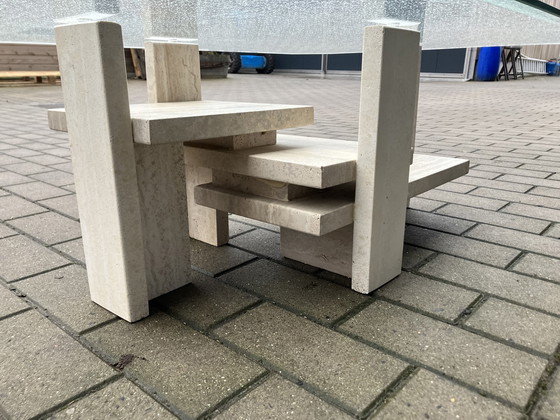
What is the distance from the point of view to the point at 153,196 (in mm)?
1402

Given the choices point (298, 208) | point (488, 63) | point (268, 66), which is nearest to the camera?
point (298, 208)

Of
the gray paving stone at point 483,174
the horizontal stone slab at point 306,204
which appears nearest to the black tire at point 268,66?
the gray paving stone at point 483,174

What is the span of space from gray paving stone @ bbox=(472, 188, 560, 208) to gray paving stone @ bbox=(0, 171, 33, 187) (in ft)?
8.60

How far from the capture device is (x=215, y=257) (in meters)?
1.80

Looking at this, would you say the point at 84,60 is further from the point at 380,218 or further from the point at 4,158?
the point at 4,158

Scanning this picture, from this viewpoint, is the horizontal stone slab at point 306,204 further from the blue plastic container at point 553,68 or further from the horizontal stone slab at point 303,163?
the blue plastic container at point 553,68

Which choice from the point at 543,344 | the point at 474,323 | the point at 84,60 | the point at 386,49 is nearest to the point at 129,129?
the point at 84,60

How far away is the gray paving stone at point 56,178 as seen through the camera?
2902 mm

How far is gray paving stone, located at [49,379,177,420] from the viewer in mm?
981

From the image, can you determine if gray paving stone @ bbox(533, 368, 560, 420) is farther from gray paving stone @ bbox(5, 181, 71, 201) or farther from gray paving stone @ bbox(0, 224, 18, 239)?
gray paving stone @ bbox(5, 181, 71, 201)

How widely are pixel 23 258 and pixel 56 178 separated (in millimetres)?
1367

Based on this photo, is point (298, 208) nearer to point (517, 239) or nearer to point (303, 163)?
point (303, 163)

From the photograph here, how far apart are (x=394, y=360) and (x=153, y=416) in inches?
22.0

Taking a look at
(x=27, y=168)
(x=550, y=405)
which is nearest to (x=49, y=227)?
(x=27, y=168)
